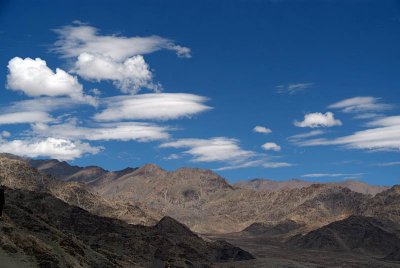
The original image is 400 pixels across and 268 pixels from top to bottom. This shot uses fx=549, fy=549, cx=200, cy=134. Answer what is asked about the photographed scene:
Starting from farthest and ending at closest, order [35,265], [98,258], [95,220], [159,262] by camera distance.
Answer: [95,220]
[159,262]
[98,258]
[35,265]

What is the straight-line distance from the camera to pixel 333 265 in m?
199

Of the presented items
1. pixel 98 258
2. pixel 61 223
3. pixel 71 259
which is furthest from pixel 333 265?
pixel 71 259

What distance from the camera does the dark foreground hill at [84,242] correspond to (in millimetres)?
68000

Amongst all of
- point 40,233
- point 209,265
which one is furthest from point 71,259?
point 209,265

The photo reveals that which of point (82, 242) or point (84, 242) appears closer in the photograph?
point (82, 242)

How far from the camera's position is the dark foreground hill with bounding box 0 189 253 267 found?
2677 inches

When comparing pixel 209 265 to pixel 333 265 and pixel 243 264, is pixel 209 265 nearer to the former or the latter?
pixel 243 264

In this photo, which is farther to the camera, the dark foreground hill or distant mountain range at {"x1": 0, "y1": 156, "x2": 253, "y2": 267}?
the dark foreground hill

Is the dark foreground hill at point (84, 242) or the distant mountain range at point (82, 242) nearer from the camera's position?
the distant mountain range at point (82, 242)

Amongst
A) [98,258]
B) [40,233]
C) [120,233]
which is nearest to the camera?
[40,233]

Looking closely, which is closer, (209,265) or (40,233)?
(40,233)

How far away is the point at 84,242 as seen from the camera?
4513 inches

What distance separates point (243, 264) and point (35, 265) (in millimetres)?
104010

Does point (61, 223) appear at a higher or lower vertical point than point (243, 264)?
higher
